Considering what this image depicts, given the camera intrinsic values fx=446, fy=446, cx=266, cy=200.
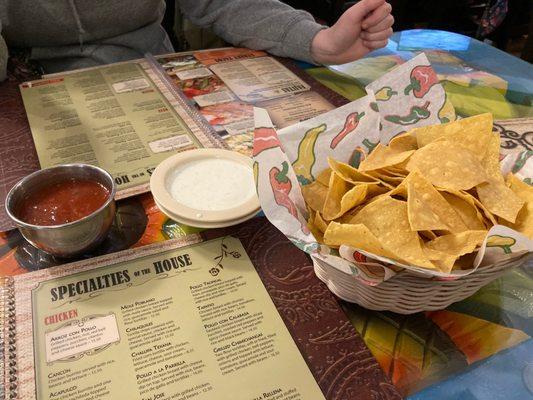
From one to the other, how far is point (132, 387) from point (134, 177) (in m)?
0.52

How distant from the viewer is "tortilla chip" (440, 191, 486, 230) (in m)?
0.76

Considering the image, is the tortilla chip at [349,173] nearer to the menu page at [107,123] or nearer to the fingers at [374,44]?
the menu page at [107,123]

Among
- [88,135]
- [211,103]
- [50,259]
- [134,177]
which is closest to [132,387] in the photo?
[50,259]

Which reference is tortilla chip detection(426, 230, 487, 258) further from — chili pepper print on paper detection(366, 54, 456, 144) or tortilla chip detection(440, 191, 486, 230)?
chili pepper print on paper detection(366, 54, 456, 144)

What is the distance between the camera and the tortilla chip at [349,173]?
821 mm

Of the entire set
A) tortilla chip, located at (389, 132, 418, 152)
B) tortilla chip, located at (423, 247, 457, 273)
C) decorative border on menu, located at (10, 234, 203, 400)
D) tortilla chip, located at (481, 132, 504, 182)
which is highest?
tortilla chip, located at (481, 132, 504, 182)

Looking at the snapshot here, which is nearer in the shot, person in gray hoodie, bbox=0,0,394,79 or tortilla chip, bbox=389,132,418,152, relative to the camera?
tortilla chip, bbox=389,132,418,152

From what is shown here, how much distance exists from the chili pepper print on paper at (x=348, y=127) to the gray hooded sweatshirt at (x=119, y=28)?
2.50 feet

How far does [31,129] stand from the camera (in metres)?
1.19

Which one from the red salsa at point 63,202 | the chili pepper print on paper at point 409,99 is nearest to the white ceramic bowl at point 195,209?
the red salsa at point 63,202

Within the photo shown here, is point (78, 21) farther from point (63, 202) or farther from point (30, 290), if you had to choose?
point (30, 290)

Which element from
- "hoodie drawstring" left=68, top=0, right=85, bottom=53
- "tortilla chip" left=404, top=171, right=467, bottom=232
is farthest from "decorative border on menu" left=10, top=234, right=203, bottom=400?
"hoodie drawstring" left=68, top=0, right=85, bottom=53

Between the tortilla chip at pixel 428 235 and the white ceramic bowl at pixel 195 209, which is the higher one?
the tortilla chip at pixel 428 235

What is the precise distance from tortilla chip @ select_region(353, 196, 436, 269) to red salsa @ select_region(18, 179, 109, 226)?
0.49 metres
